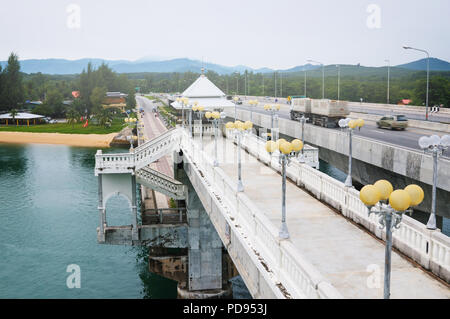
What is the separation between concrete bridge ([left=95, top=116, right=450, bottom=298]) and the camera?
35.9 ft

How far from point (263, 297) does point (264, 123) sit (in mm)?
42423

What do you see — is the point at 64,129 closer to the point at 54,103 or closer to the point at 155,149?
the point at 54,103

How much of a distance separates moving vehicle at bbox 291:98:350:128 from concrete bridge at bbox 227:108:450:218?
7597mm

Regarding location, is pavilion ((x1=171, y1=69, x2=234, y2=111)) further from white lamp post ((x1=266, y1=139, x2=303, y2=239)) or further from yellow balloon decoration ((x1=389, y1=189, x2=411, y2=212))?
yellow balloon decoration ((x1=389, y1=189, x2=411, y2=212))

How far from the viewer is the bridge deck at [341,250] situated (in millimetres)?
11000

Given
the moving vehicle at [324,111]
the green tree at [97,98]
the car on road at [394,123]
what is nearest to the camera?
the car on road at [394,123]

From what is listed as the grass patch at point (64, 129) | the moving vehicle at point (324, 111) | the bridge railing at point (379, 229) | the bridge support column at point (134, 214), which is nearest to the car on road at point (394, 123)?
the moving vehicle at point (324, 111)

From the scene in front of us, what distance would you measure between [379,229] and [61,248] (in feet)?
95.7

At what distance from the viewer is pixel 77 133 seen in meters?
114

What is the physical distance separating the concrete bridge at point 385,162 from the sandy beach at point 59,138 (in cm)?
7416

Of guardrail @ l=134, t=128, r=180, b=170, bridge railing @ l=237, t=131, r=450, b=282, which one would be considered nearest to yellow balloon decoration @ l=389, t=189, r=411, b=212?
bridge railing @ l=237, t=131, r=450, b=282

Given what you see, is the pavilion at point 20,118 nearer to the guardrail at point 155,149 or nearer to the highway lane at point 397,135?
the highway lane at point 397,135
